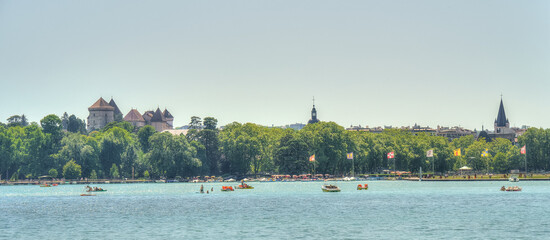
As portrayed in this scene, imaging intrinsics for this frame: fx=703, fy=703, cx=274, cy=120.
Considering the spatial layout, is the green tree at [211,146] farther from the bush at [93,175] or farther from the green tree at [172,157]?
the bush at [93,175]

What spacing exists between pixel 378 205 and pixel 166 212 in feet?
72.7

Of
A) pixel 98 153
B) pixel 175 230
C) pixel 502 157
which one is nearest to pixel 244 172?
pixel 98 153

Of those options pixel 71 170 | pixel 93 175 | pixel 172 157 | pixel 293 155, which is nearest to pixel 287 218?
pixel 172 157

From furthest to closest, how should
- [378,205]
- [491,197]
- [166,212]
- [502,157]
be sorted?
[502,157] < [491,197] < [378,205] < [166,212]

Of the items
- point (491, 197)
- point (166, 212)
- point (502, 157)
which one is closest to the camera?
point (166, 212)

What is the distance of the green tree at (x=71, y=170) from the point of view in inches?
6048

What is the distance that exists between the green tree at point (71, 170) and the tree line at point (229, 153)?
9cm

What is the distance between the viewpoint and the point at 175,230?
172 ft

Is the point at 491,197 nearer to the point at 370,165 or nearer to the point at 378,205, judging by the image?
the point at 378,205

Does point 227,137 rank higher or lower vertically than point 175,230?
higher

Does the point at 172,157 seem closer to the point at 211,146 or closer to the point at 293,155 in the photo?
the point at 211,146

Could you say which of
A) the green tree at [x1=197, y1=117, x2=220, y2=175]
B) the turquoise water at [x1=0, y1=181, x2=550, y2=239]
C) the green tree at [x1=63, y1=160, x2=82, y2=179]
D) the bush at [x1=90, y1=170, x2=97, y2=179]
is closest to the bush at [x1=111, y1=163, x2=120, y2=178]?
the bush at [x1=90, y1=170, x2=97, y2=179]

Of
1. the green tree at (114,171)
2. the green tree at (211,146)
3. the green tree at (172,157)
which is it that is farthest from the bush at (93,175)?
the green tree at (211,146)

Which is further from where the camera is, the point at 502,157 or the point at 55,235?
the point at 502,157
